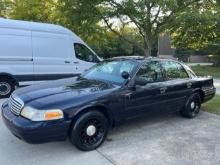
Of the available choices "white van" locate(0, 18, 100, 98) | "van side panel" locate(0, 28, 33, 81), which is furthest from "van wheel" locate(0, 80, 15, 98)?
"van side panel" locate(0, 28, 33, 81)

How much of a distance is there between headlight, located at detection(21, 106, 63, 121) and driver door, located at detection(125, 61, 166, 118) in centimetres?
136

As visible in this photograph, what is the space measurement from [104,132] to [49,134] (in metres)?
1.03

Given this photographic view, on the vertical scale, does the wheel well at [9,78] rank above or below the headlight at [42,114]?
above

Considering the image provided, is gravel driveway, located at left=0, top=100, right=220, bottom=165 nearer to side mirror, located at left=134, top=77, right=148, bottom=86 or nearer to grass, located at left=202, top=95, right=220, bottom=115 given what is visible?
side mirror, located at left=134, top=77, right=148, bottom=86

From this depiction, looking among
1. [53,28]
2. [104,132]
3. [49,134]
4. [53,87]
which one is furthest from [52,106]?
[53,28]

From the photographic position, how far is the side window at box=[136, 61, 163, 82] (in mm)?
5121

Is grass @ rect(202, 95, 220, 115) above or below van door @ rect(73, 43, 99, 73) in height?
below

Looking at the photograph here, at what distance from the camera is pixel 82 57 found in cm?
1011

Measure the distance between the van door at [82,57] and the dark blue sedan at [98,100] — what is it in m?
4.32

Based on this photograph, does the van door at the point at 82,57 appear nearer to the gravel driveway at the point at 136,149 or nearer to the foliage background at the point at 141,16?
the gravel driveway at the point at 136,149

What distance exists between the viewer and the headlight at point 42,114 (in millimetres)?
3805

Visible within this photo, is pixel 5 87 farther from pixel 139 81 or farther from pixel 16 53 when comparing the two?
pixel 139 81

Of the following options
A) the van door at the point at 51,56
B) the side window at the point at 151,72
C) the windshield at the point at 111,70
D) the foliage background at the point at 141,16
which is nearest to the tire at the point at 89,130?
the windshield at the point at 111,70

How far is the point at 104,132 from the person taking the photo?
449 centimetres
